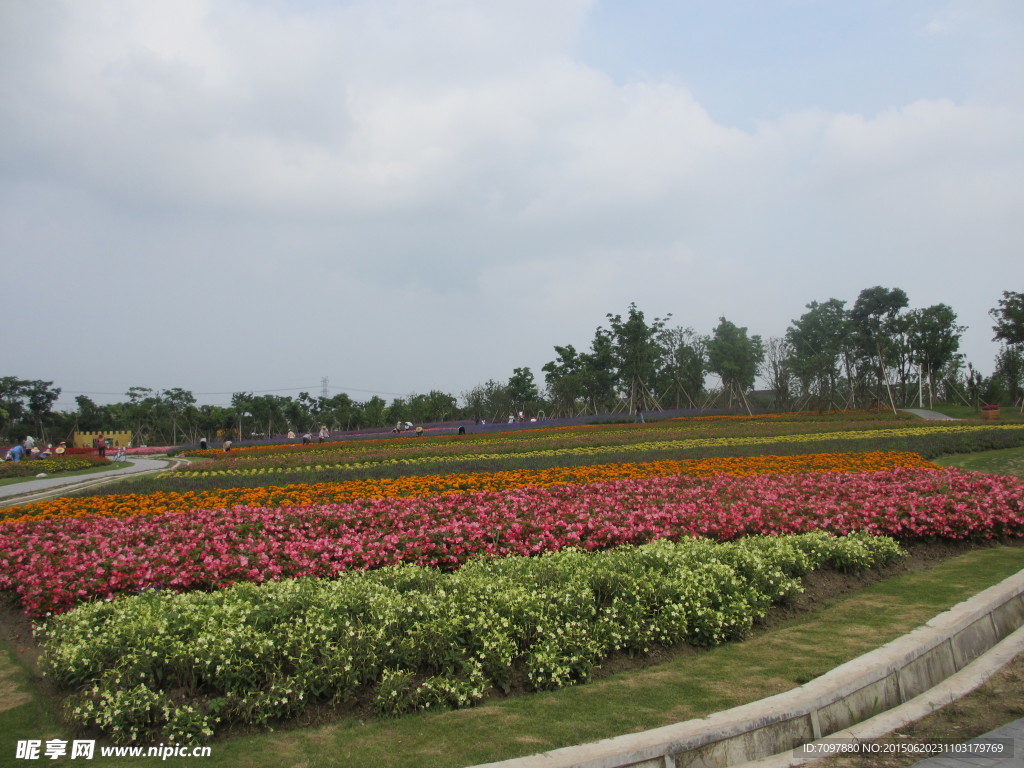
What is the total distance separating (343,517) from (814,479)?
20.7 ft

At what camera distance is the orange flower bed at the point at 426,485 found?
9602mm

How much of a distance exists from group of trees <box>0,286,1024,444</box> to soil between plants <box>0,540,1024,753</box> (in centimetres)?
3340

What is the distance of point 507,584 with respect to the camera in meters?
4.66

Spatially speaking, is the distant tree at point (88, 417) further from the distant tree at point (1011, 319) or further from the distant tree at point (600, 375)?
the distant tree at point (1011, 319)

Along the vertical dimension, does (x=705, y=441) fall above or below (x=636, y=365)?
below

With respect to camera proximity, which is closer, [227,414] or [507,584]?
[507,584]

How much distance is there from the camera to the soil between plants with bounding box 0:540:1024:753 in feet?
11.3

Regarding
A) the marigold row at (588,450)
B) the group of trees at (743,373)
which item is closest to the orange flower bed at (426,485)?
the marigold row at (588,450)

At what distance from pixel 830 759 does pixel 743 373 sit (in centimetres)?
4089

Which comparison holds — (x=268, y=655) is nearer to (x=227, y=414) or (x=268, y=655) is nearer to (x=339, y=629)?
(x=339, y=629)

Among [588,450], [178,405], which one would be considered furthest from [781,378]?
[178,405]

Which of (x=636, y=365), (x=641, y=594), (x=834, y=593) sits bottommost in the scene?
(x=834, y=593)

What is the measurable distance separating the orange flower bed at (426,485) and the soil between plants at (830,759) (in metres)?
3.77

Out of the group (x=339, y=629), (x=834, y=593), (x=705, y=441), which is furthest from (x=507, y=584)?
(x=705, y=441)
